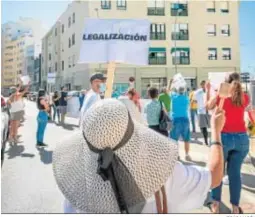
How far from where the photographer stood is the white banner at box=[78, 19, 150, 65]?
139 inches

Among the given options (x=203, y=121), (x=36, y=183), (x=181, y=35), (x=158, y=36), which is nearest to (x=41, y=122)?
(x=36, y=183)

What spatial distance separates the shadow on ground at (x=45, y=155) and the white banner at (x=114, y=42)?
2.83 m

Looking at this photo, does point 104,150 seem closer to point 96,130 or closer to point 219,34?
point 96,130

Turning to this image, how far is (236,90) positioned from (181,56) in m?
26.3

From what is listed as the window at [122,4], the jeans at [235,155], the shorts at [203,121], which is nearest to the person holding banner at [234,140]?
the jeans at [235,155]

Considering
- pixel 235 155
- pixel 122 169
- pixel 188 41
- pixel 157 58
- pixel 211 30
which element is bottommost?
pixel 235 155

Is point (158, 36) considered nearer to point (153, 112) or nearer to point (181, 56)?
point (181, 56)

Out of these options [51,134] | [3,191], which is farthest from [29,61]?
[3,191]

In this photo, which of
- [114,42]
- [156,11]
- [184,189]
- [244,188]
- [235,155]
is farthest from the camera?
[156,11]

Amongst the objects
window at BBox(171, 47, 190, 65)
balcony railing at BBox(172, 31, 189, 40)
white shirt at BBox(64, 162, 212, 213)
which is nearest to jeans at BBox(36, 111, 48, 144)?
white shirt at BBox(64, 162, 212, 213)

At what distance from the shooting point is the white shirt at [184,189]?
3.84ft

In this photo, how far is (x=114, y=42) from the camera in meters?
3.58

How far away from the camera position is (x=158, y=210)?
114cm

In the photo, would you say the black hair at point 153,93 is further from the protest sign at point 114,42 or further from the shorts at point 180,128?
the protest sign at point 114,42
